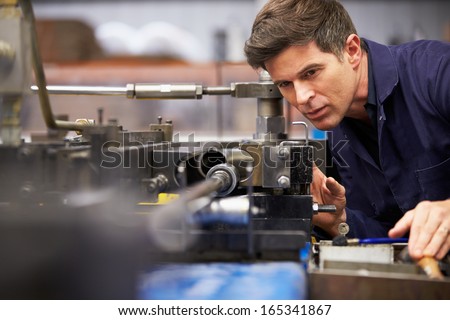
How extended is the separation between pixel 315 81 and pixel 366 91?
0.20 m

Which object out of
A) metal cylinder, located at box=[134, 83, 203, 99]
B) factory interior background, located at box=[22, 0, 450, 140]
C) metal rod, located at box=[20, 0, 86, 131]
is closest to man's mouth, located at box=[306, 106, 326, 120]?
metal cylinder, located at box=[134, 83, 203, 99]

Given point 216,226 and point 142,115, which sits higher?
point 142,115

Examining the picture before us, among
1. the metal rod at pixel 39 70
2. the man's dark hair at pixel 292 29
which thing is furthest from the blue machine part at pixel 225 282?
the man's dark hair at pixel 292 29

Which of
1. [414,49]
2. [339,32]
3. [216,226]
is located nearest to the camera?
[216,226]

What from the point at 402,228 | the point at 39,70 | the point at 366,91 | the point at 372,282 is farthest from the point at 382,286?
the point at 366,91

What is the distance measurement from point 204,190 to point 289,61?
1.91ft

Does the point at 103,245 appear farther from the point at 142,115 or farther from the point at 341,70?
the point at 142,115

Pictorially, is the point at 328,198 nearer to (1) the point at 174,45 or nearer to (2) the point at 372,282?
(2) the point at 372,282

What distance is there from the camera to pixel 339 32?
125cm

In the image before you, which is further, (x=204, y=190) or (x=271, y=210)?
(x=271, y=210)

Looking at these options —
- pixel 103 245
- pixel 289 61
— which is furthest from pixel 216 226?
pixel 289 61

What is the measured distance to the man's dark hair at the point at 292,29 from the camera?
1.17 metres

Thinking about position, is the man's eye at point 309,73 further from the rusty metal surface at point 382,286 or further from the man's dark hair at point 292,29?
the rusty metal surface at point 382,286

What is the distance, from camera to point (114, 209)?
70 cm
